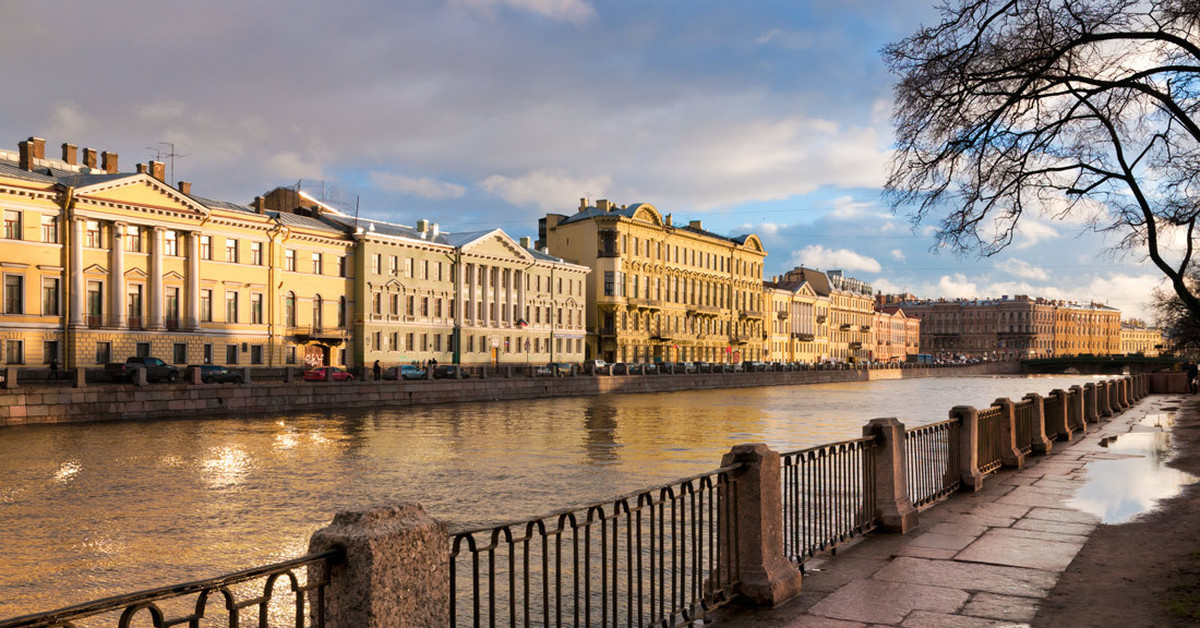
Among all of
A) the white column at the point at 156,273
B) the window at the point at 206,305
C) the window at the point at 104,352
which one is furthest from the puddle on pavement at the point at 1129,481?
the window at the point at 206,305

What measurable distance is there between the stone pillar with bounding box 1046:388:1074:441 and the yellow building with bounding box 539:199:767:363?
205 ft

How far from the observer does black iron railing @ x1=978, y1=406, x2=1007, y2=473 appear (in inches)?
492

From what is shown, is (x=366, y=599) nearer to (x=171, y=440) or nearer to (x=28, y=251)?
(x=171, y=440)

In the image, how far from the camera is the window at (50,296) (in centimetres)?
4428

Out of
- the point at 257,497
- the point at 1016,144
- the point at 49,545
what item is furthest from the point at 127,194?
the point at 1016,144

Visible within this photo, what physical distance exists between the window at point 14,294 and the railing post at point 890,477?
45597 millimetres

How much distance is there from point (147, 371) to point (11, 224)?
10.6 metres

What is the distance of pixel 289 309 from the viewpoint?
55875 millimetres

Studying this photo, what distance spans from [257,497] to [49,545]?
13.6 feet

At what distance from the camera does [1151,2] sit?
7.72m

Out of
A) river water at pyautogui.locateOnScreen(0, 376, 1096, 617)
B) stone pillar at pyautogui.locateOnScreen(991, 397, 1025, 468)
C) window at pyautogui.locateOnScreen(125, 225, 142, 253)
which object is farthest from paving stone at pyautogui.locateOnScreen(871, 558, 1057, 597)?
window at pyautogui.locateOnScreen(125, 225, 142, 253)

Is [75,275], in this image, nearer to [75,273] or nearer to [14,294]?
[75,273]

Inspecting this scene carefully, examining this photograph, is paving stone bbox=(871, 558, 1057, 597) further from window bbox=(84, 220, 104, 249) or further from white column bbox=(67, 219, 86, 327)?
window bbox=(84, 220, 104, 249)

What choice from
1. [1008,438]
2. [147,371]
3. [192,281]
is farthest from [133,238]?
[1008,438]
